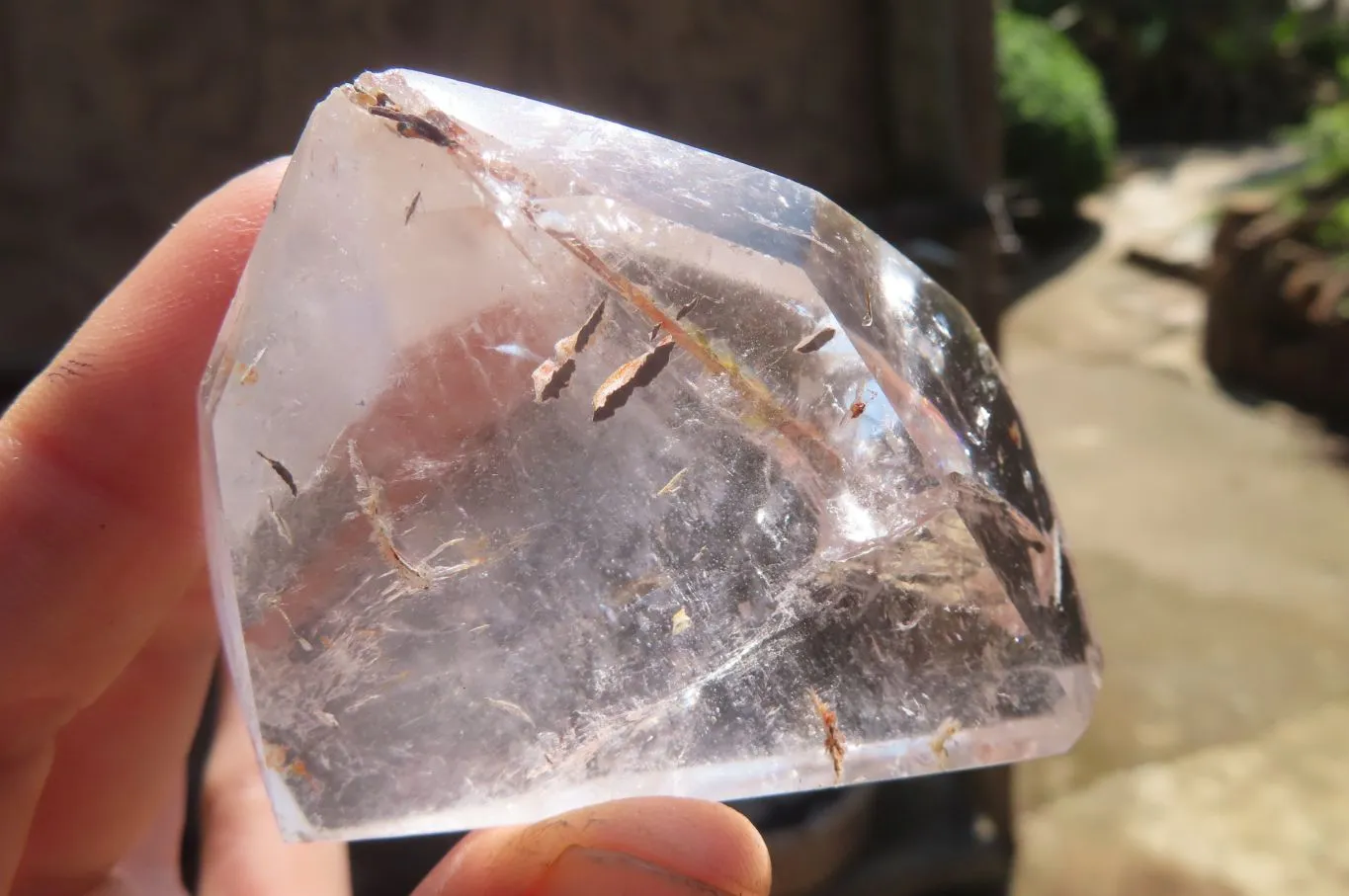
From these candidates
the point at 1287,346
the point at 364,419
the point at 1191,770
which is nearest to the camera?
the point at 364,419

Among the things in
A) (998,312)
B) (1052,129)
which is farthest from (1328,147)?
(998,312)

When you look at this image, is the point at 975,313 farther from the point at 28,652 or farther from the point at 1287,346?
the point at 1287,346

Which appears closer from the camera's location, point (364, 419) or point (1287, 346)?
point (364, 419)

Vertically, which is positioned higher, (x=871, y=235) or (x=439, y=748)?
(x=871, y=235)

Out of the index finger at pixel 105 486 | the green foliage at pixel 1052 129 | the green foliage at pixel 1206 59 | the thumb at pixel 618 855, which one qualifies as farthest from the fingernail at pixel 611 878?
the green foliage at pixel 1206 59

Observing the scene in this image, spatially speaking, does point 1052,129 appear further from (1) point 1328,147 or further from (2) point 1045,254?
(1) point 1328,147

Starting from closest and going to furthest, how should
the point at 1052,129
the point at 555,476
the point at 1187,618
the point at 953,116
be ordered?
the point at 555,476 → the point at 953,116 → the point at 1187,618 → the point at 1052,129

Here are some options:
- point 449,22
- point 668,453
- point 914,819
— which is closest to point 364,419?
point 668,453
